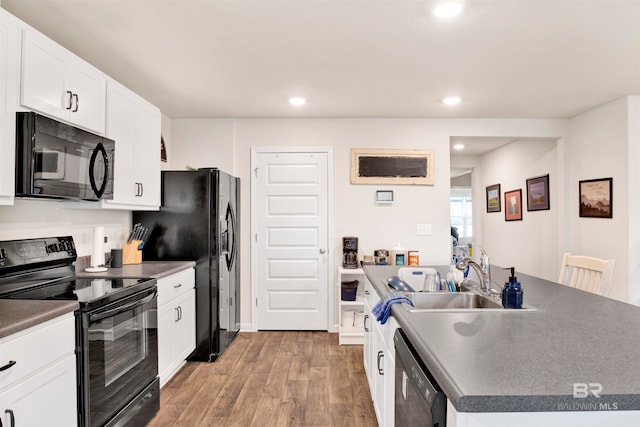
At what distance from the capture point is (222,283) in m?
3.47

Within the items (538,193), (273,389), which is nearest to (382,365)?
(273,389)

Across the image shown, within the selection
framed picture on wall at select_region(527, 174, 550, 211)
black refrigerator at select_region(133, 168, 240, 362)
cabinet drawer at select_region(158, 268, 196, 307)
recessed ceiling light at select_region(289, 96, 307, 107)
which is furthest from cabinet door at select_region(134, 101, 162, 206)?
framed picture on wall at select_region(527, 174, 550, 211)

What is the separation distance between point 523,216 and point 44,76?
17.5 ft

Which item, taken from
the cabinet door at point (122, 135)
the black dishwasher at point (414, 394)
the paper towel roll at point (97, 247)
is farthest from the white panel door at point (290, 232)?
the black dishwasher at point (414, 394)

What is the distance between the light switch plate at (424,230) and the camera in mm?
4207

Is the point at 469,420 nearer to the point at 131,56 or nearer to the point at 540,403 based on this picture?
the point at 540,403

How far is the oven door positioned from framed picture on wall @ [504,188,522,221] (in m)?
4.81

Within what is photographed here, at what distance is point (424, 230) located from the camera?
421cm

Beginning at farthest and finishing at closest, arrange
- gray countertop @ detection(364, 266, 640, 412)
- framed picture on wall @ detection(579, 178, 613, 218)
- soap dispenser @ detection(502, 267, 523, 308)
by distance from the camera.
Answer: framed picture on wall @ detection(579, 178, 613, 218), soap dispenser @ detection(502, 267, 523, 308), gray countertop @ detection(364, 266, 640, 412)

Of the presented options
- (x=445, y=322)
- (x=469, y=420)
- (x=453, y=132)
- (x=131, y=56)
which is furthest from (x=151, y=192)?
(x=453, y=132)

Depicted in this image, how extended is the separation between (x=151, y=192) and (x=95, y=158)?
2.62 ft

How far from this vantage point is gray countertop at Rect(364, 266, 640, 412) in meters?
0.87

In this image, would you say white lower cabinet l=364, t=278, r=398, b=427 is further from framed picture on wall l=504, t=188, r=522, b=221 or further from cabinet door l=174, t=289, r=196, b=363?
framed picture on wall l=504, t=188, r=522, b=221

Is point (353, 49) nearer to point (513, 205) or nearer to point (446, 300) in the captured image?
point (446, 300)
